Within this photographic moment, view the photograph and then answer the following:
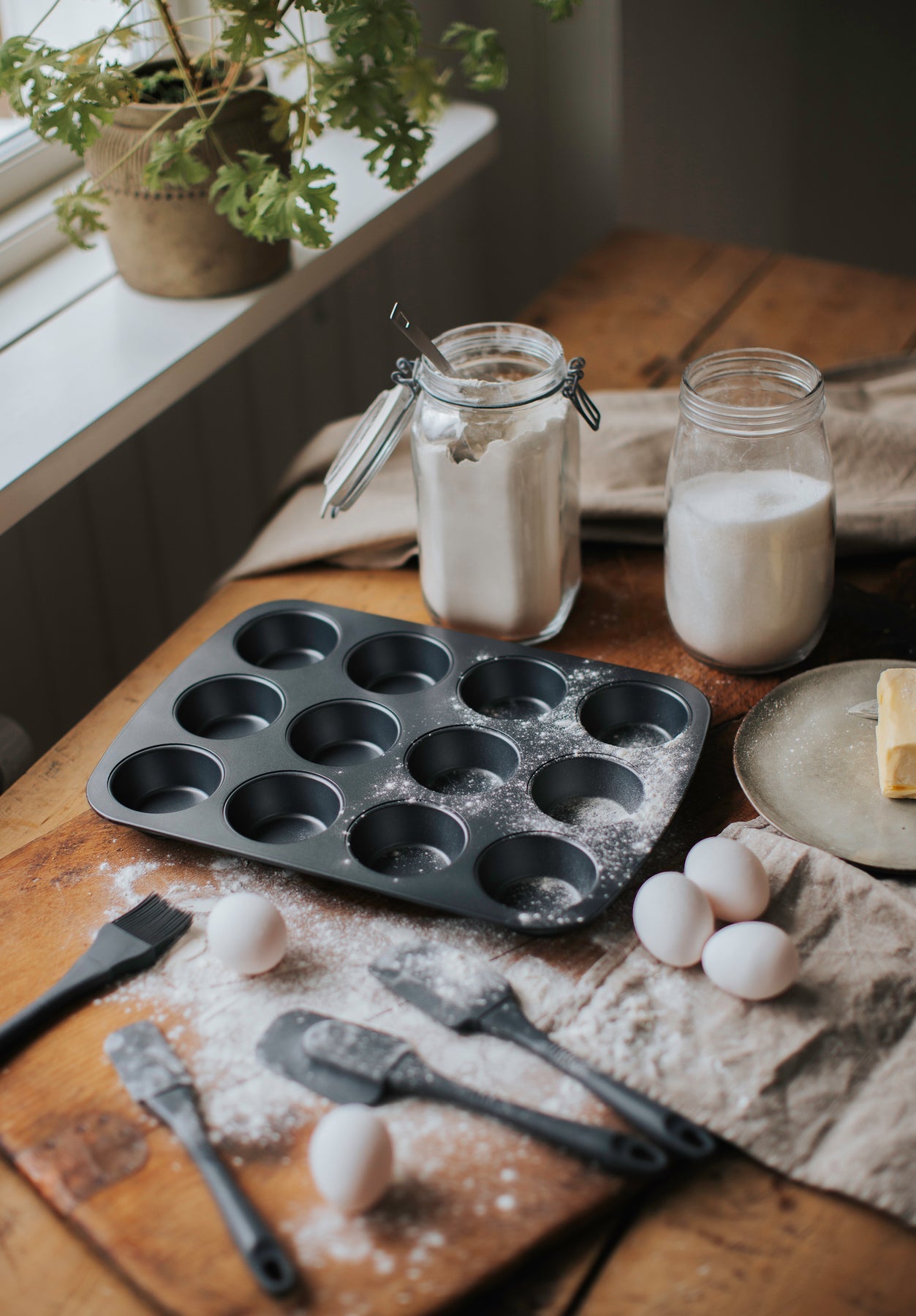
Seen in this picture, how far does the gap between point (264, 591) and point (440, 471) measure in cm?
31

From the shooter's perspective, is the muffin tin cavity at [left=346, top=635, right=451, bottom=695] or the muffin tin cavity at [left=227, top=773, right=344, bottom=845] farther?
the muffin tin cavity at [left=346, top=635, right=451, bottom=695]

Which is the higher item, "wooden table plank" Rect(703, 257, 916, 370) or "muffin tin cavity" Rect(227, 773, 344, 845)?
"wooden table plank" Rect(703, 257, 916, 370)

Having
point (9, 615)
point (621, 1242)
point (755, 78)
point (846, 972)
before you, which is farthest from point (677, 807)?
point (755, 78)

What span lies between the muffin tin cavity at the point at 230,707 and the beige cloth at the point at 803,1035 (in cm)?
36

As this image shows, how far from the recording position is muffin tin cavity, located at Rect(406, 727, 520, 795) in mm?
916

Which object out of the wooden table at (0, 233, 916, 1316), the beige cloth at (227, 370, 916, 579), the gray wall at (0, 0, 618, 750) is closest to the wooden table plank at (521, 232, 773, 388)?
the wooden table at (0, 233, 916, 1316)

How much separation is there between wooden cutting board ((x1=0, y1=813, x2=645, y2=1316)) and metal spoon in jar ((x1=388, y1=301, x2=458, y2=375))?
421 mm

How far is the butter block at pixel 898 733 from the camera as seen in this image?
0.83 m

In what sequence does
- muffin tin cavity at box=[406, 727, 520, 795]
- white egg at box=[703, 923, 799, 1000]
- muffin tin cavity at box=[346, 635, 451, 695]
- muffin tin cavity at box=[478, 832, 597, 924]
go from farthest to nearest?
muffin tin cavity at box=[346, 635, 451, 695] → muffin tin cavity at box=[406, 727, 520, 795] → muffin tin cavity at box=[478, 832, 597, 924] → white egg at box=[703, 923, 799, 1000]

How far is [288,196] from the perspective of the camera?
0.99m

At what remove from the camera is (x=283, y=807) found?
2.99ft

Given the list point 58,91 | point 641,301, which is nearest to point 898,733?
point 58,91

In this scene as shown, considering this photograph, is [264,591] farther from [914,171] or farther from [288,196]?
[914,171]

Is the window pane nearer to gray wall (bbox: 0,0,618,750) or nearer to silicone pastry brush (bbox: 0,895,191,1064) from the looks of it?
gray wall (bbox: 0,0,618,750)
